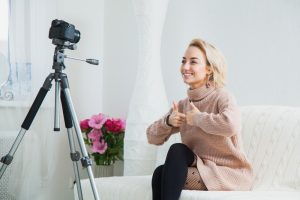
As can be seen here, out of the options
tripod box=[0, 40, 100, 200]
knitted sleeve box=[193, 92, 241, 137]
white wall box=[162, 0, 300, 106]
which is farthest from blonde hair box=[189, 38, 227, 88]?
white wall box=[162, 0, 300, 106]

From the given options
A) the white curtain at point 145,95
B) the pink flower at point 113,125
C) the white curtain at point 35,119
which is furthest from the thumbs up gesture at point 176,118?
the white curtain at point 35,119

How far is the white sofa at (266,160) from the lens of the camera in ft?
6.44

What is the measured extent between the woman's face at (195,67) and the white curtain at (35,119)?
1.26 meters

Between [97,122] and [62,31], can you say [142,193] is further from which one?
[97,122]

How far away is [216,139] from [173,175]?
253mm

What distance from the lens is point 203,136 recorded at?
1956 mm

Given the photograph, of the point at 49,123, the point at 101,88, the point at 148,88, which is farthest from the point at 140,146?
the point at 101,88

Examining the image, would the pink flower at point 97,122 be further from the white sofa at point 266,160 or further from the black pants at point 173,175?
the black pants at point 173,175

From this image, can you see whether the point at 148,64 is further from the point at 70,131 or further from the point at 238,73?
the point at 70,131

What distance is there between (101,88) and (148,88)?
85cm

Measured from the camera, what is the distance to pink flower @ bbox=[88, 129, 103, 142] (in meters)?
2.95

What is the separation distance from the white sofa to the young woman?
73 mm

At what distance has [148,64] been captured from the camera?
9.00 feet

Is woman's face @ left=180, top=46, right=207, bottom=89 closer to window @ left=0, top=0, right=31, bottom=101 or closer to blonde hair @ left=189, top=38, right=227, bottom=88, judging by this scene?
blonde hair @ left=189, top=38, right=227, bottom=88
